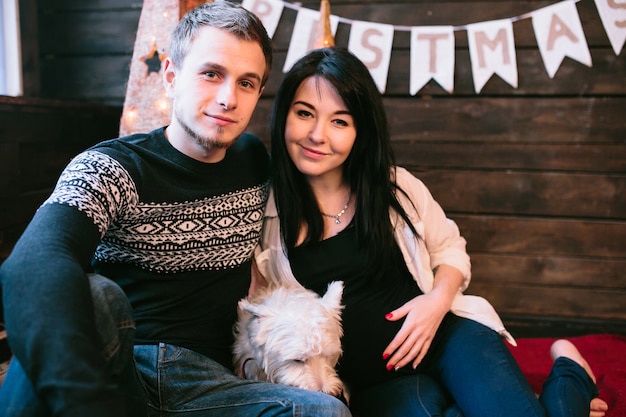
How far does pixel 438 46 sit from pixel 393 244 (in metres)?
1.19

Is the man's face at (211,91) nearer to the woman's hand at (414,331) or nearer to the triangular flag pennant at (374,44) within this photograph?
the woman's hand at (414,331)

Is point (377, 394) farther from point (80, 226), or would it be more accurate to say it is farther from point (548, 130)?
point (548, 130)

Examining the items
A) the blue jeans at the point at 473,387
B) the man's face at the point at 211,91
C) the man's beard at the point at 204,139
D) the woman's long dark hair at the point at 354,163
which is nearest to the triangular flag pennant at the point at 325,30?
the woman's long dark hair at the point at 354,163

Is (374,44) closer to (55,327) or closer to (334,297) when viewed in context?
(334,297)

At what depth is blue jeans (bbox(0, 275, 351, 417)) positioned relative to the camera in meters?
1.00

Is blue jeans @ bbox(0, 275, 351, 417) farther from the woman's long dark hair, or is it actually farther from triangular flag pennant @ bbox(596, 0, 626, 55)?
triangular flag pennant @ bbox(596, 0, 626, 55)

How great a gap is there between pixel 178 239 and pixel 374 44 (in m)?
1.52

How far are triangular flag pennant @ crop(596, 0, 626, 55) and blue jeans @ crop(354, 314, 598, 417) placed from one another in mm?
1504

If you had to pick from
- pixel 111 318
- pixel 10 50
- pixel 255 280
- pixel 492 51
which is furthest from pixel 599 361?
pixel 10 50

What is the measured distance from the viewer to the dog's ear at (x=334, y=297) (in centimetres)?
147

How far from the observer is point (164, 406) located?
1252 mm

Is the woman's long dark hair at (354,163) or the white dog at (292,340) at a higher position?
the woman's long dark hair at (354,163)

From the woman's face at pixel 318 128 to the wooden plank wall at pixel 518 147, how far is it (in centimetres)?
101

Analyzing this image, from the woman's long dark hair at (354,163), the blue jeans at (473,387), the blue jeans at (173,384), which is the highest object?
the woman's long dark hair at (354,163)
